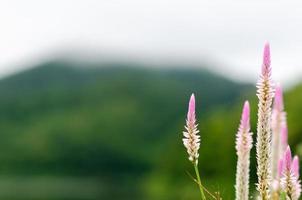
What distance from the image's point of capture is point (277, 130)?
5.04 meters

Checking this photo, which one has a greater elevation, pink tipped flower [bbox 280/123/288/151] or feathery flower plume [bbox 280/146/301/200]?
pink tipped flower [bbox 280/123/288/151]

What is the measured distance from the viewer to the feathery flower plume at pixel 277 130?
4953mm

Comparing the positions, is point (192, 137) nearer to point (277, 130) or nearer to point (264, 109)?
point (264, 109)

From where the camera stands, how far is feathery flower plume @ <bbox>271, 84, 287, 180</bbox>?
4953 mm

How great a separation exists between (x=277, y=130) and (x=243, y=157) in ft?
2.92

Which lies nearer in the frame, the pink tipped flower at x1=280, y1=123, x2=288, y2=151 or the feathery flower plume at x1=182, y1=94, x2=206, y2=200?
the feathery flower plume at x1=182, y1=94, x2=206, y2=200

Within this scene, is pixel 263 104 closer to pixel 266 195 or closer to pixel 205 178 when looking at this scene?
pixel 266 195

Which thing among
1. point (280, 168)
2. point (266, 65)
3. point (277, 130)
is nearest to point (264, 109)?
point (266, 65)

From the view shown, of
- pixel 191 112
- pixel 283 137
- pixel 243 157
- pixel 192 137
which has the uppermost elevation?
pixel 283 137

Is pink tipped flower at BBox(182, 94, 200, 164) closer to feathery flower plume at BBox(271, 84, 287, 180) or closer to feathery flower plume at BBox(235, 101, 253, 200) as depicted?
feathery flower plume at BBox(235, 101, 253, 200)

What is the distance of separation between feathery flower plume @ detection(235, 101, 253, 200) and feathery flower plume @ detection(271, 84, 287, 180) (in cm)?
71

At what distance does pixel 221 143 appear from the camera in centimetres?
11912

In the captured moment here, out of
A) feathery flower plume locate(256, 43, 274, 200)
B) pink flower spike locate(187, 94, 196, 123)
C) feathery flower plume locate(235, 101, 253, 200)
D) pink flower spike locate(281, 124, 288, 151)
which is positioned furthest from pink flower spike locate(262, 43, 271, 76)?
pink flower spike locate(281, 124, 288, 151)

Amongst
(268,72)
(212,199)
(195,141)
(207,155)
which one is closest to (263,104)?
(268,72)
